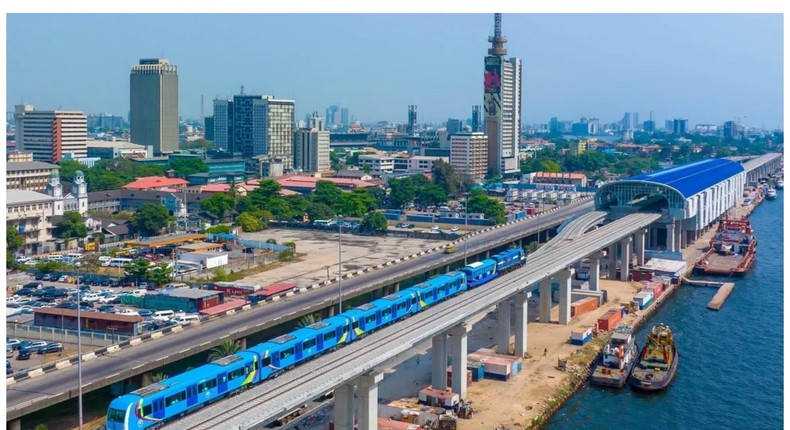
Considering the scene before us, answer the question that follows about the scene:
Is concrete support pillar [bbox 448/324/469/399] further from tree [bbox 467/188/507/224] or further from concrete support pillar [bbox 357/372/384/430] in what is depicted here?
tree [bbox 467/188/507/224]

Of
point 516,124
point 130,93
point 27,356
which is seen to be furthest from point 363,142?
point 27,356

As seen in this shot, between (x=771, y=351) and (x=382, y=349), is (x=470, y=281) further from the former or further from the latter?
(x=382, y=349)

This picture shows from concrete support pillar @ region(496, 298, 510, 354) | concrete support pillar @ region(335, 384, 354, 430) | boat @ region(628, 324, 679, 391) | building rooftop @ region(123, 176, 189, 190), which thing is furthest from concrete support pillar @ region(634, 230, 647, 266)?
building rooftop @ region(123, 176, 189, 190)

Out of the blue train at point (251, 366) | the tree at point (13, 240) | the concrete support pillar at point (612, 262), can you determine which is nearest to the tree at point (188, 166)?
the tree at point (13, 240)

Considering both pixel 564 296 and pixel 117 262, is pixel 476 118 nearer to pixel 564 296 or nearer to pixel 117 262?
pixel 117 262

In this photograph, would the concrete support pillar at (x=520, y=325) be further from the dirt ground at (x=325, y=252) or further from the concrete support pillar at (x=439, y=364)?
the dirt ground at (x=325, y=252)

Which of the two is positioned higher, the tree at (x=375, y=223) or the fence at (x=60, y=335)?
the tree at (x=375, y=223)

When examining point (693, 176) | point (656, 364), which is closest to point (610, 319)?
point (656, 364)
